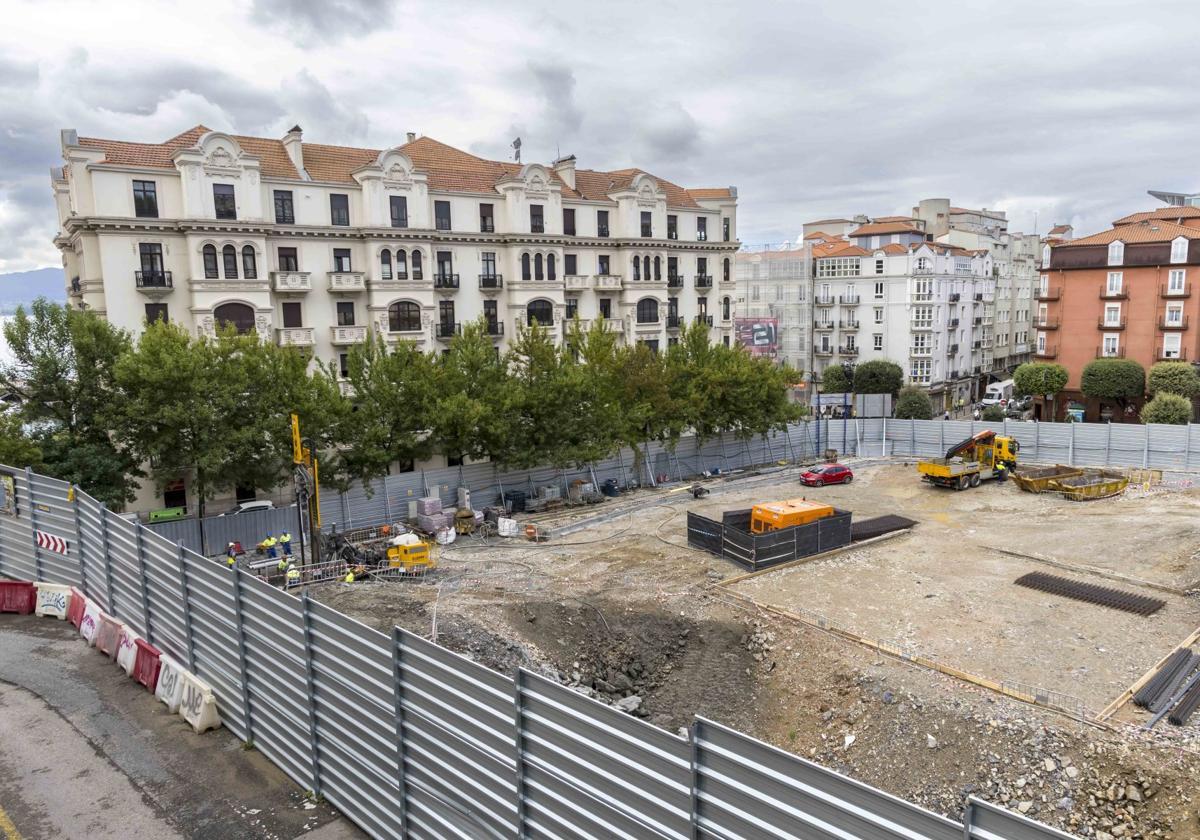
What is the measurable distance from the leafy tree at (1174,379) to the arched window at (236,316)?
2369 inches

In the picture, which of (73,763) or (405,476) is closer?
(73,763)

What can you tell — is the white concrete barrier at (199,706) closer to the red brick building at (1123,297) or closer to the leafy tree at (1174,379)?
the leafy tree at (1174,379)

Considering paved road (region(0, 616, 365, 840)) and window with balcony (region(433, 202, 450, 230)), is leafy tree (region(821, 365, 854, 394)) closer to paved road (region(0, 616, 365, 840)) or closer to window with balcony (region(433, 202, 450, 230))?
window with balcony (region(433, 202, 450, 230))

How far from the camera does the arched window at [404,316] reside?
4678 cm

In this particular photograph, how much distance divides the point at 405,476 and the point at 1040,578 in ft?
83.1

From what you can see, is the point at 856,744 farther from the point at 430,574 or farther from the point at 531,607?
the point at 430,574

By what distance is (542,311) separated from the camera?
52.4 m

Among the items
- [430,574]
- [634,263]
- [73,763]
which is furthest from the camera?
[634,263]

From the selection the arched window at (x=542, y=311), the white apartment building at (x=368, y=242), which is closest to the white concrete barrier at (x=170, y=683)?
the white apartment building at (x=368, y=242)

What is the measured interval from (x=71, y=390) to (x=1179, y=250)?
72818 millimetres

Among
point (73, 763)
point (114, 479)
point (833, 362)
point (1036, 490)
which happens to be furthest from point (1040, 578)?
point (833, 362)

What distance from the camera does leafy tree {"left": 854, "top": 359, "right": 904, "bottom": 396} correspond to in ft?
237

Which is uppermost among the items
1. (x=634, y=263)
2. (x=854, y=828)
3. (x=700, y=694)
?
(x=634, y=263)

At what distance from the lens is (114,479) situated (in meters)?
30.4
